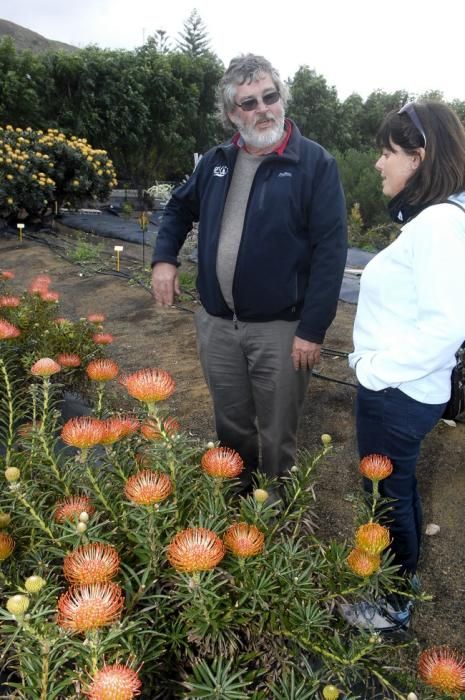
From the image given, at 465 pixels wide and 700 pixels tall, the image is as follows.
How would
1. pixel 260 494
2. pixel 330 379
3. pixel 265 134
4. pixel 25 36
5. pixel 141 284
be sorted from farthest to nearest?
pixel 25 36, pixel 141 284, pixel 330 379, pixel 265 134, pixel 260 494

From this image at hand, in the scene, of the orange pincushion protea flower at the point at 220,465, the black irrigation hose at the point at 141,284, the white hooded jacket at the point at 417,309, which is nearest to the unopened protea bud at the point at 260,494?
the orange pincushion protea flower at the point at 220,465

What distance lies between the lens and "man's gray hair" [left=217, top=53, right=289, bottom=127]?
187 centimetres

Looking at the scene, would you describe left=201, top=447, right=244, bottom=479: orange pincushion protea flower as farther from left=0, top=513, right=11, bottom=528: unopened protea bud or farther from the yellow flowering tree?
the yellow flowering tree

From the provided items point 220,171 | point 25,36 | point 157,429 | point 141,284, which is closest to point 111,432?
point 157,429

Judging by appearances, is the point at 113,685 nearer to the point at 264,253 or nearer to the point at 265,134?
the point at 264,253

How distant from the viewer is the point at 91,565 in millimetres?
692

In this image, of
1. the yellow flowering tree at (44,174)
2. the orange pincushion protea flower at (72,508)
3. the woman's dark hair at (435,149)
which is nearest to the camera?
the orange pincushion protea flower at (72,508)

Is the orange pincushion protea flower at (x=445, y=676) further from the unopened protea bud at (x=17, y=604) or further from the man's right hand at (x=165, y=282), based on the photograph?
the man's right hand at (x=165, y=282)

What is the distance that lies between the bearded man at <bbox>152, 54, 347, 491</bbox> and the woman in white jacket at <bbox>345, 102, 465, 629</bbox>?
43 centimetres

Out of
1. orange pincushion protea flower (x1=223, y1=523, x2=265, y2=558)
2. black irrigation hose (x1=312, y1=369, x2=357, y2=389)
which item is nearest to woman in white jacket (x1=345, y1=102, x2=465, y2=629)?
orange pincushion protea flower (x1=223, y1=523, x2=265, y2=558)

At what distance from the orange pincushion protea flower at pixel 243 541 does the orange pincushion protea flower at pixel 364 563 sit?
0.15 m

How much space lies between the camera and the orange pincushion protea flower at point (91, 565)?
0.68m

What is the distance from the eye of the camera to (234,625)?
855 mm

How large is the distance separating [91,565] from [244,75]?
169cm
